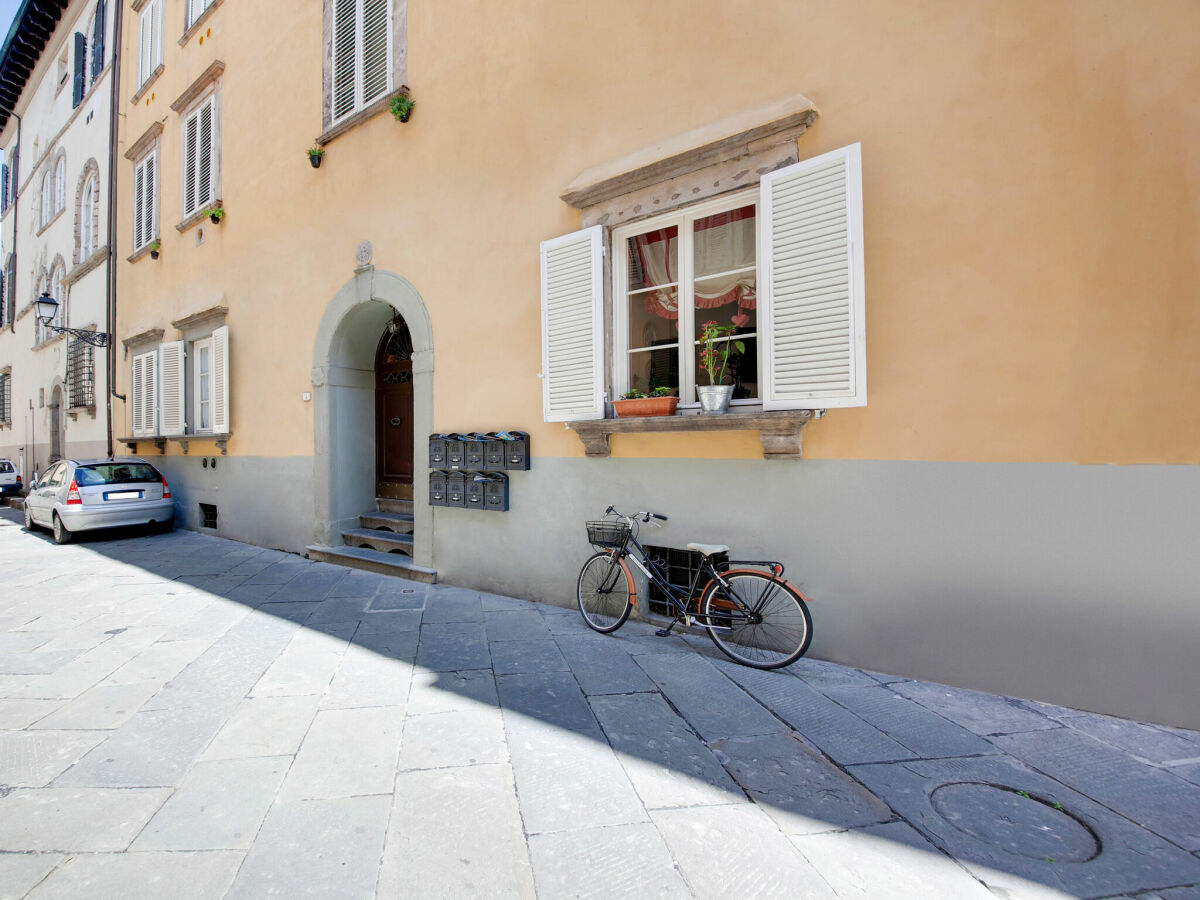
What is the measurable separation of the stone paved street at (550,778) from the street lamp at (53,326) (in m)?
10.8

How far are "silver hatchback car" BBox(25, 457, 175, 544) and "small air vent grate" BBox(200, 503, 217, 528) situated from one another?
0.61 meters

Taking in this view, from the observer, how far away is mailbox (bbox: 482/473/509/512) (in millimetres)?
5777

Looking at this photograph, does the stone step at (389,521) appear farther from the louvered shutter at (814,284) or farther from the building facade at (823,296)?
the louvered shutter at (814,284)

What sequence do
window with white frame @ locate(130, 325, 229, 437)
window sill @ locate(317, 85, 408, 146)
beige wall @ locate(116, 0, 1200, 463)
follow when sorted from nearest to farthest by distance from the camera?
beige wall @ locate(116, 0, 1200, 463), window sill @ locate(317, 85, 408, 146), window with white frame @ locate(130, 325, 229, 437)

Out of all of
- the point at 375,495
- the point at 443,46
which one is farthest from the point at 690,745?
the point at 443,46

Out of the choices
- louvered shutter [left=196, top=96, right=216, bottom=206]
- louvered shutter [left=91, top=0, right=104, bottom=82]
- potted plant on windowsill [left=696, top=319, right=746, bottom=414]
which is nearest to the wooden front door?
louvered shutter [left=196, top=96, right=216, bottom=206]

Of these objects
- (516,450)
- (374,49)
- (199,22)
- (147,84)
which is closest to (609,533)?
(516,450)

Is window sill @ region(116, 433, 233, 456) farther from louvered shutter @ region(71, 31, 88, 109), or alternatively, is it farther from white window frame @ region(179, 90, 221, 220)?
louvered shutter @ region(71, 31, 88, 109)

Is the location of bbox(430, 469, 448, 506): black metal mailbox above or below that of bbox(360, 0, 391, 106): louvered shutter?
below

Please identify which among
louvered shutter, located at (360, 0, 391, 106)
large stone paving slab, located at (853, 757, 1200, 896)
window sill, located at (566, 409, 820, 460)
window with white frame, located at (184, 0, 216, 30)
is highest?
window with white frame, located at (184, 0, 216, 30)

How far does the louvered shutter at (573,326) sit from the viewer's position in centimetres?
500

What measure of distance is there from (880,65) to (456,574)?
5536 mm

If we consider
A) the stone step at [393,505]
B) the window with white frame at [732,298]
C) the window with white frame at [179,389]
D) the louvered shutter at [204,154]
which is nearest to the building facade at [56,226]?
the window with white frame at [179,389]

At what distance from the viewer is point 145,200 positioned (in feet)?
38.8
